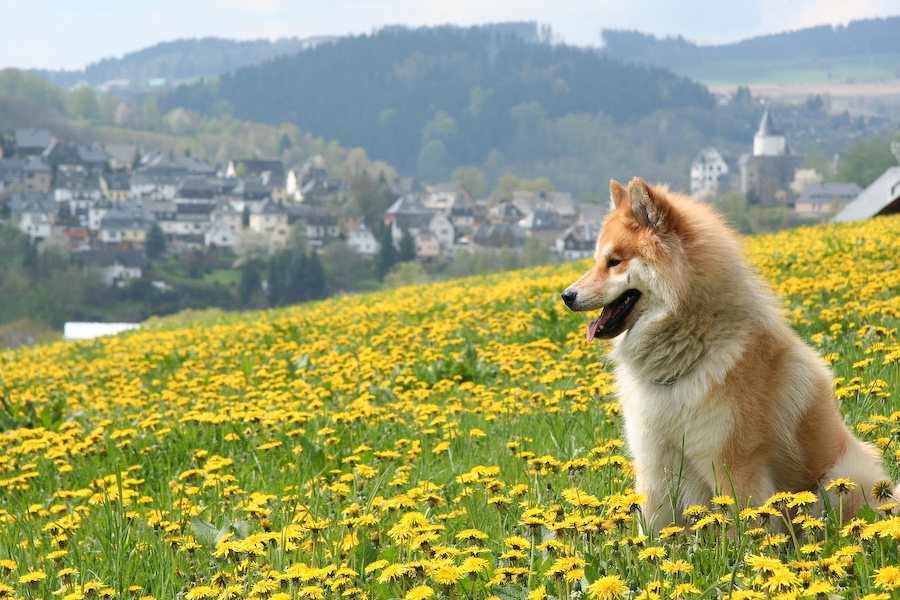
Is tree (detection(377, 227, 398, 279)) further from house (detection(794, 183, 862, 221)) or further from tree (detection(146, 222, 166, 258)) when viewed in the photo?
house (detection(794, 183, 862, 221))

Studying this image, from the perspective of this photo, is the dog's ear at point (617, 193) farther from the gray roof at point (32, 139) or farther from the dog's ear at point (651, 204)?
the gray roof at point (32, 139)

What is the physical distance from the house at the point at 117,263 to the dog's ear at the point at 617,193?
126m

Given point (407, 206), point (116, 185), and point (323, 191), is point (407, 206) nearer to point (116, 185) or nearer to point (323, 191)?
point (323, 191)

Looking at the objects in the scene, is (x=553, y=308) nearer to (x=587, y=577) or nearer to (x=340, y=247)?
(x=587, y=577)

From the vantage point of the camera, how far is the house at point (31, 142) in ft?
594

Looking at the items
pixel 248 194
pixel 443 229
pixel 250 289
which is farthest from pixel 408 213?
pixel 250 289

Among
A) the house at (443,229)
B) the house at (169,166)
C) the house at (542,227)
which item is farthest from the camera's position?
the house at (169,166)

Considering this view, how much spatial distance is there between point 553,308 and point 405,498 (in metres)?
6.20

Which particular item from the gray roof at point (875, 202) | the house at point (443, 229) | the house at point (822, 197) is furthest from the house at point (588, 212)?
the gray roof at point (875, 202)

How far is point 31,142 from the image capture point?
182 m

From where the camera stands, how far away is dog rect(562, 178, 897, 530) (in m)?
3.18

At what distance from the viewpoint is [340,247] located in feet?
449

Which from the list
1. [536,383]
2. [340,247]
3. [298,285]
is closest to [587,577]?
[536,383]

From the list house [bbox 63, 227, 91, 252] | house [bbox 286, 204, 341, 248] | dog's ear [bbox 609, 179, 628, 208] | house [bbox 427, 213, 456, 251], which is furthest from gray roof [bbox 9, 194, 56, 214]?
dog's ear [bbox 609, 179, 628, 208]
